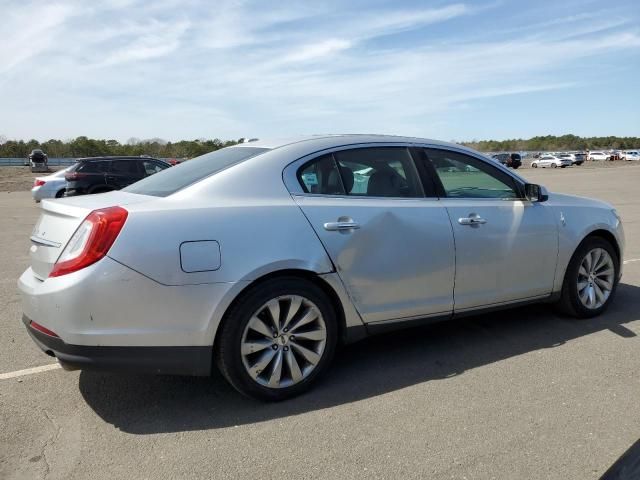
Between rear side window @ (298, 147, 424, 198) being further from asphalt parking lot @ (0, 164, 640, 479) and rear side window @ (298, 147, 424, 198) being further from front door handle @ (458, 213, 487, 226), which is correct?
asphalt parking lot @ (0, 164, 640, 479)

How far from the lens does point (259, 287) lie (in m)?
3.26

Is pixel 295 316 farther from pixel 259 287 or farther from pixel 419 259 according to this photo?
pixel 419 259

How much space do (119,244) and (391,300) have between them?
5.88ft

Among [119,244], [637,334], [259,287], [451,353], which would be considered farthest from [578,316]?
[119,244]

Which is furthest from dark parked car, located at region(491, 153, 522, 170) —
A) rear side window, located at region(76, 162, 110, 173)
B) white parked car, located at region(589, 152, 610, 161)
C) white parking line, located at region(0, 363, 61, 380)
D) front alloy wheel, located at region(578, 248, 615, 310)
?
white parking line, located at region(0, 363, 61, 380)

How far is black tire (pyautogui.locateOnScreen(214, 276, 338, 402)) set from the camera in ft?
10.5

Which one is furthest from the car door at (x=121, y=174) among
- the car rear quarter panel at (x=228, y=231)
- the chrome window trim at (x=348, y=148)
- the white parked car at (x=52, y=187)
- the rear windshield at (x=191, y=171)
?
the car rear quarter panel at (x=228, y=231)

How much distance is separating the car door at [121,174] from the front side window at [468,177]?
1245cm

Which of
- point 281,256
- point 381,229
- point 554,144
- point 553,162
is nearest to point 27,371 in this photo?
point 281,256

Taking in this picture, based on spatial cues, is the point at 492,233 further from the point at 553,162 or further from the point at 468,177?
the point at 553,162

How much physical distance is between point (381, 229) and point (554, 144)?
149 meters

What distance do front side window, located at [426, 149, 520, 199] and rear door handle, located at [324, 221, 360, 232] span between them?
954 millimetres

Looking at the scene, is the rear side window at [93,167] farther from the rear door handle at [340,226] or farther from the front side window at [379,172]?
the rear door handle at [340,226]

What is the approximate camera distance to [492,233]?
13.8 ft
